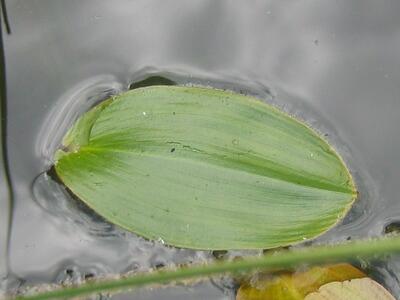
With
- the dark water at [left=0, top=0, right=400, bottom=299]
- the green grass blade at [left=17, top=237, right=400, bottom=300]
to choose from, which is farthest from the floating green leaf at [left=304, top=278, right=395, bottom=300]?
the green grass blade at [left=17, top=237, right=400, bottom=300]

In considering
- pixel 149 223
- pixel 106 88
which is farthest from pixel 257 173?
pixel 106 88

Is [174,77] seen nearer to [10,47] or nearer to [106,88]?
[106,88]

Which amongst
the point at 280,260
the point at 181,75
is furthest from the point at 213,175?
the point at 280,260

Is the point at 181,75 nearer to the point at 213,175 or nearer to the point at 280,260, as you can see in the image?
the point at 213,175

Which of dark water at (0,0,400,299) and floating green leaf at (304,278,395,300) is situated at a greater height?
dark water at (0,0,400,299)

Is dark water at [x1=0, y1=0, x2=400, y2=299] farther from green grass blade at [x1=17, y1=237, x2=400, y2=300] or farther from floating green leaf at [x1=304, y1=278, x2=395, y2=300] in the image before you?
green grass blade at [x1=17, y1=237, x2=400, y2=300]

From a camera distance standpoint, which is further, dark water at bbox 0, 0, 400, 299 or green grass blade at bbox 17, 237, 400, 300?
dark water at bbox 0, 0, 400, 299

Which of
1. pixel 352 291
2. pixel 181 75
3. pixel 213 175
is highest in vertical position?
pixel 181 75
